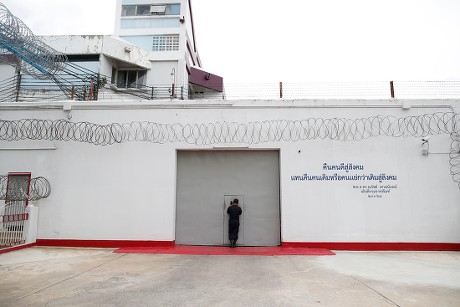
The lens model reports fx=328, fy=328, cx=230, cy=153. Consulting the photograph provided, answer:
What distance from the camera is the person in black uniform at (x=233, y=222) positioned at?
985cm

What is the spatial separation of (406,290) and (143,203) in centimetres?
731

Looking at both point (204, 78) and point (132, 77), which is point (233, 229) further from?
point (204, 78)

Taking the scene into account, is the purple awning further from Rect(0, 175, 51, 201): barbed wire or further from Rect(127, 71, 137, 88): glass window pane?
Rect(0, 175, 51, 201): barbed wire

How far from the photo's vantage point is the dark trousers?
9845mm

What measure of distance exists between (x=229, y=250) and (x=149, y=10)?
22.6 m

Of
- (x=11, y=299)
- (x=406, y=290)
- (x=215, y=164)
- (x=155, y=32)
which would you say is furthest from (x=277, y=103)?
(x=155, y=32)

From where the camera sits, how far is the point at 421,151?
9.98 metres

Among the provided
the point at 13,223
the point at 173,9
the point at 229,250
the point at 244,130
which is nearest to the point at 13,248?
the point at 13,223

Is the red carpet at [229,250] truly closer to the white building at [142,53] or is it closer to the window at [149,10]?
the white building at [142,53]

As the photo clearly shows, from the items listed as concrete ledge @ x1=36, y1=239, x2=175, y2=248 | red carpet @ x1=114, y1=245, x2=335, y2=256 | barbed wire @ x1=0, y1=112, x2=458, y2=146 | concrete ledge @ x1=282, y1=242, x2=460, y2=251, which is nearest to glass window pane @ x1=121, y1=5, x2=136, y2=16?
barbed wire @ x1=0, y1=112, x2=458, y2=146

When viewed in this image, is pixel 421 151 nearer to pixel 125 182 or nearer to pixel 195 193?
pixel 195 193

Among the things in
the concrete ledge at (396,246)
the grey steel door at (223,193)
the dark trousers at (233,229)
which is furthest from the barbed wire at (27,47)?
the concrete ledge at (396,246)

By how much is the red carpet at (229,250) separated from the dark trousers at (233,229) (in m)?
0.35

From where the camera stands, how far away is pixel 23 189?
1045 centimetres
